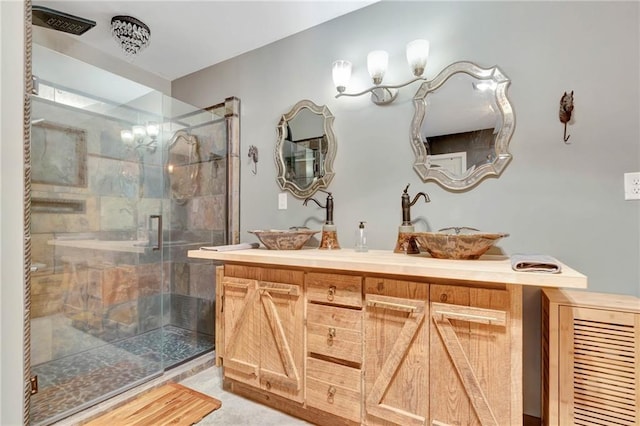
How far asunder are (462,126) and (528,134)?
0.34 meters

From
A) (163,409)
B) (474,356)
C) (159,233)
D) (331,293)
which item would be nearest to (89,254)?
(159,233)

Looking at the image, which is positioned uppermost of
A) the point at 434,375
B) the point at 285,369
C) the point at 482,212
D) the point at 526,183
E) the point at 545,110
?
the point at 545,110

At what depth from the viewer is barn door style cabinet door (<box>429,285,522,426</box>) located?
1156 millimetres

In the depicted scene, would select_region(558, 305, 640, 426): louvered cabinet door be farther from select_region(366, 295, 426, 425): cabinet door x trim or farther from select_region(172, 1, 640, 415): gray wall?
select_region(366, 295, 426, 425): cabinet door x trim

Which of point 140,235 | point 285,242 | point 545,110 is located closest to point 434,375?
point 285,242

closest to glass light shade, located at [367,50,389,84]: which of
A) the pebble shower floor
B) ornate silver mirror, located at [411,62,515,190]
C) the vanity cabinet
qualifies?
ornate silver mirror, located at [411,62,515,190]

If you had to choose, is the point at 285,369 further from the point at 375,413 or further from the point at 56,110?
the point at 56,110

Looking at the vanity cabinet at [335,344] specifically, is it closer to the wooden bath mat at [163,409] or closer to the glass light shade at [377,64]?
the wooden bath mat at [163,409]

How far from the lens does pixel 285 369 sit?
1660 mm

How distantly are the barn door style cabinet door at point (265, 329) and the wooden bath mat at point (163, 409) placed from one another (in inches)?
9.1

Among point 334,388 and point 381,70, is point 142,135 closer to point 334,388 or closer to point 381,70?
point 381,70

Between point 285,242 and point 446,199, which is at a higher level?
point 446,199

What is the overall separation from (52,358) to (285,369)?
1.67 meters

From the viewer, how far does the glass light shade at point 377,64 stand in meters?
1.92
